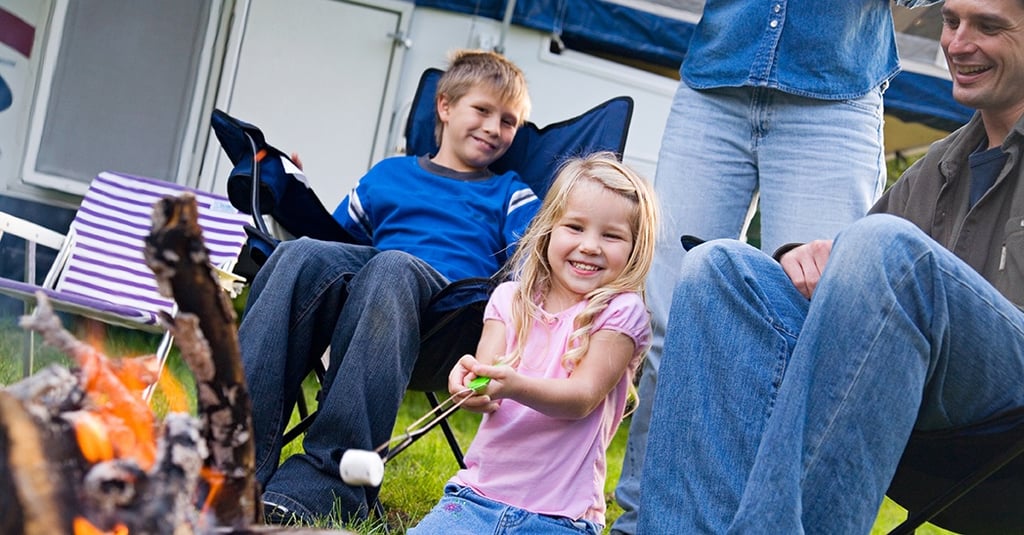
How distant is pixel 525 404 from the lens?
2031 mm

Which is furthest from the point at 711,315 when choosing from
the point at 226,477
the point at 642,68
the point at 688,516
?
the point at 642,68

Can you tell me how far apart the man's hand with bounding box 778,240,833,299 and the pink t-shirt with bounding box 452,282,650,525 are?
15.4 inches

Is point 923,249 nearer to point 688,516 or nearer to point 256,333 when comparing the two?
point 688,516

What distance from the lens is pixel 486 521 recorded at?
6.82 feet

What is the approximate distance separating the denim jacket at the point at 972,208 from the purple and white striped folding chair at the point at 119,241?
94.4 inches

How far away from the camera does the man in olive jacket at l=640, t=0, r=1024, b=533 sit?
1.58 metres

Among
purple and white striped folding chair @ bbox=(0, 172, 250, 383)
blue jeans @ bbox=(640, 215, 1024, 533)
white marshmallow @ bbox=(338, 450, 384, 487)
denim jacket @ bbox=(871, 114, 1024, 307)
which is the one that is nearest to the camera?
white marshmallow @ bbox=(338, 450, 384, 487)

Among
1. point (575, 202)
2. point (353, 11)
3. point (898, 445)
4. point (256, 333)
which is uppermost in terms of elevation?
point (353, 11)

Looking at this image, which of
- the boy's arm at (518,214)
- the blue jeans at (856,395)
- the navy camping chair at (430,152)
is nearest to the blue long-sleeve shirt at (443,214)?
the boy's arm at (518,214)

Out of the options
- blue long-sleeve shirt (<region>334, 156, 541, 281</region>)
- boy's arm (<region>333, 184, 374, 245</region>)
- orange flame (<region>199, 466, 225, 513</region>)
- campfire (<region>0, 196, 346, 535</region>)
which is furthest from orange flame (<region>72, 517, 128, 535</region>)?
boy's arm (<region>333, 184, 374, 245</region>)

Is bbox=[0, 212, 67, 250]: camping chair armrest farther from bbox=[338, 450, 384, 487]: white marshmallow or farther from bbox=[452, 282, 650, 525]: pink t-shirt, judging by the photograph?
bbox=[338, 450, 384, 487]: white marshmallow

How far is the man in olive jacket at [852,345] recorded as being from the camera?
158cm

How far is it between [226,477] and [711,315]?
845mm

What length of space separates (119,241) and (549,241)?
2271mm
